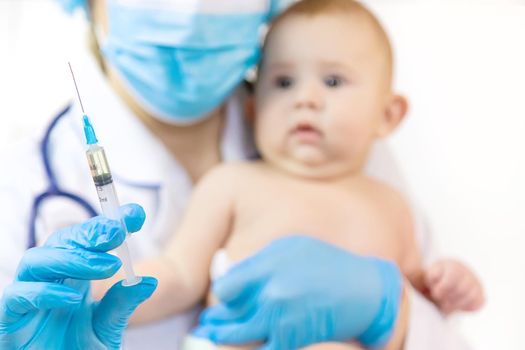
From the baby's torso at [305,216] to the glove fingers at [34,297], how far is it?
432 millimetres

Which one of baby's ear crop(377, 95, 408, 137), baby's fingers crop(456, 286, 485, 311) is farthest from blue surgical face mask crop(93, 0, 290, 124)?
baby's fingers crop(456, 286, 485, 311)

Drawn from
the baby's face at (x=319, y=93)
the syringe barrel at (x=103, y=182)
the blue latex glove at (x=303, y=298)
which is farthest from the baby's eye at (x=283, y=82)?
the syringe barrel at (x=103, y=182)

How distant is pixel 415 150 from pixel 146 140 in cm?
65

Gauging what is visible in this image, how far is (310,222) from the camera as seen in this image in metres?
1.16

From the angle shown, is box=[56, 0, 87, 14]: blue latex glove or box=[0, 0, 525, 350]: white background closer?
box=[56, 0, 87, 14]: blue latex glove

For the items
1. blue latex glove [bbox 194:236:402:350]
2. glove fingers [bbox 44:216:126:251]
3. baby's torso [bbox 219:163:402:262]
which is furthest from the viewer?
baby's torso [bbox 219:163:402:262]

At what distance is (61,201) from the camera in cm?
110

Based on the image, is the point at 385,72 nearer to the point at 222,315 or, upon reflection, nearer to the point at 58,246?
the point at 222,315

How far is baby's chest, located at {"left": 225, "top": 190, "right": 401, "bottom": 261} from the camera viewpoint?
3.77 ft

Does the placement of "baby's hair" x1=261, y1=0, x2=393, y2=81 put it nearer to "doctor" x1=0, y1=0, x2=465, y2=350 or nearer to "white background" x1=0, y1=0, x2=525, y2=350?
"doctor" x1=0, y1=0, x2=465, y2=350

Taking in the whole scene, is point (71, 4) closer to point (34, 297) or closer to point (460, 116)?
point (34, 297)

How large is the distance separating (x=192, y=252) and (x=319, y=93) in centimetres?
33

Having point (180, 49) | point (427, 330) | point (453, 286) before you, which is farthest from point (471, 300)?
point (180, 49)

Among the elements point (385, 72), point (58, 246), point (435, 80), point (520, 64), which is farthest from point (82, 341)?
point (520, 64)
